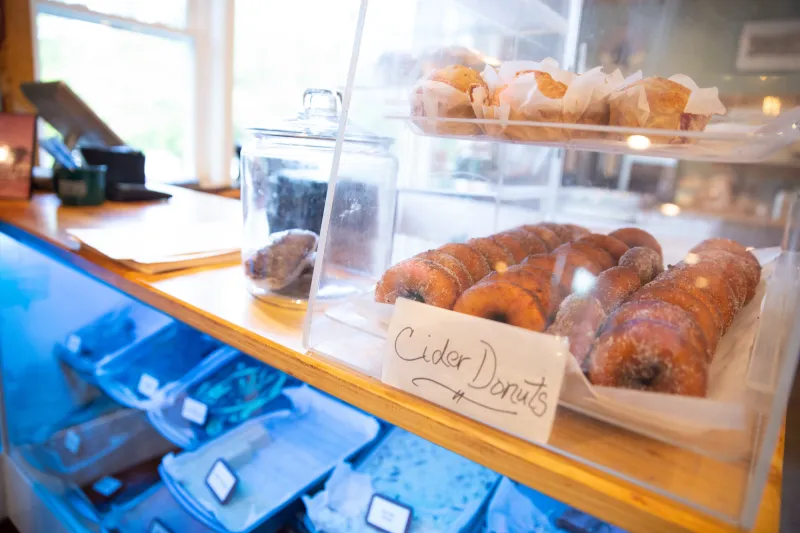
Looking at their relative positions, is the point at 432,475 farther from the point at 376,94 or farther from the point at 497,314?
the point at 376,94

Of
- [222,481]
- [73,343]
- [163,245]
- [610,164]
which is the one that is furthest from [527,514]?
[73,343]

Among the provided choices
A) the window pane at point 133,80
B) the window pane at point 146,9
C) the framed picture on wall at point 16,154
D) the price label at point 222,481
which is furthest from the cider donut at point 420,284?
the window pane at point 146,9

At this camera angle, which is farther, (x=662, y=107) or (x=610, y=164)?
(x=610, y=164)

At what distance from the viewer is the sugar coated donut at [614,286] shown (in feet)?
1.82

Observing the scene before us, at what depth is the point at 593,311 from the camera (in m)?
0.52

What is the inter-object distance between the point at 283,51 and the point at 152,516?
11.5 feet

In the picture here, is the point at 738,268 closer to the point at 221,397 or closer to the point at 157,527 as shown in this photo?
the point at 221,397

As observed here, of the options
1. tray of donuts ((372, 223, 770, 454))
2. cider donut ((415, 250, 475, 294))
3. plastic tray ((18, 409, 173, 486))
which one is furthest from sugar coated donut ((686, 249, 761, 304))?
plastic tray ((18, 409, 173, 486))

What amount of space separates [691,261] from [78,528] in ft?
4.92

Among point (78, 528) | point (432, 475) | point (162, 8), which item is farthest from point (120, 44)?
point (432, 475)

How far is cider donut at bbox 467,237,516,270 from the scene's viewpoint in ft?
2.25

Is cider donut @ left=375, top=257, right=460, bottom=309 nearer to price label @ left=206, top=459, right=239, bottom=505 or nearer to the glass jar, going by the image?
the glass jar

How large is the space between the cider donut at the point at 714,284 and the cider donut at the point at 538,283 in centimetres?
15

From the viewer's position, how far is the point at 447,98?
25.3 inches
